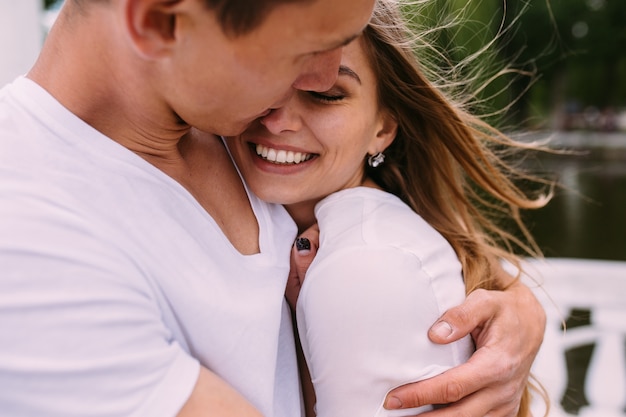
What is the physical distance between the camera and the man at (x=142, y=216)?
0.94 m

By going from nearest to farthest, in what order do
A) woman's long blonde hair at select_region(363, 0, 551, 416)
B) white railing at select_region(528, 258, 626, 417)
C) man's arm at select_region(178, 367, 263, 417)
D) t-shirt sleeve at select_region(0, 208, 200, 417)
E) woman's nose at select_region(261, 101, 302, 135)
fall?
t-shirt sleeve at select_region(0, 208, 200, 417)
man's arm at select_region(178, 367, 263, 417)
woman's nose at select_region(261, 101, 302, 135)
woman's long blonde hair at select_region(363, 0, 551, 416)
white railing at select_region(528, 258, 626, 417)

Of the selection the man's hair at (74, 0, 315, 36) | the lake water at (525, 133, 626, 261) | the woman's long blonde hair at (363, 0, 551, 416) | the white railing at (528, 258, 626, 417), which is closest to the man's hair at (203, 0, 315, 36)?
the man's hair at (74, 0, 315, 36)

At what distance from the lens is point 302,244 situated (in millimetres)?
1521

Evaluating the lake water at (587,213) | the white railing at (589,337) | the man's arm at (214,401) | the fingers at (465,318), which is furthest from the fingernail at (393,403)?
the lake water at (587,213)

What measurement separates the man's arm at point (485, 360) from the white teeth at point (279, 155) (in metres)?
0.43

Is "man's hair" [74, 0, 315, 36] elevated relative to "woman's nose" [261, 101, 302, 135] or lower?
elevated

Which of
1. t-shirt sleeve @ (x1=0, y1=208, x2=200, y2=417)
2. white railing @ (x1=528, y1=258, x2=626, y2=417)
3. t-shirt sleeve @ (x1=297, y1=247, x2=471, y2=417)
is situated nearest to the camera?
t-shirt sleeve @ (x1=0, y1=208, x2=200, y2=417)

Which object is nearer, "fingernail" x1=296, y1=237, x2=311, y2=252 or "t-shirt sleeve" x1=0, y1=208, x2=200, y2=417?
"t-shirt sleeve" x1=0, y1=208, x2=200, y2=417

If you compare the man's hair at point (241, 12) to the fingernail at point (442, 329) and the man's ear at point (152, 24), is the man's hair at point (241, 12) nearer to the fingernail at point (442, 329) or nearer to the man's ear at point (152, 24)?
the man's ear at point (152, 24)

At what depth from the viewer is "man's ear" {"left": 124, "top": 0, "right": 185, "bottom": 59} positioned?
3.24 ft

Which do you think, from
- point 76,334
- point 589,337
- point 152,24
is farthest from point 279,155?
point 589,337

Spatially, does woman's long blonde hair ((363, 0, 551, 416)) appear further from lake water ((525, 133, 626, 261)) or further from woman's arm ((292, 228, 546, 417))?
lake water ((525, 133, 626, 261))

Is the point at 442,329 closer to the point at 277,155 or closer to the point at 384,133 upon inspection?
the point at 277,155

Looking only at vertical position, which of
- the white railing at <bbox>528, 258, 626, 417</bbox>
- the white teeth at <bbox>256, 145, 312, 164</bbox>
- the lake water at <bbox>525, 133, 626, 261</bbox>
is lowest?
the lake water at <bbox>525, 133, 626, 261</bbox>
